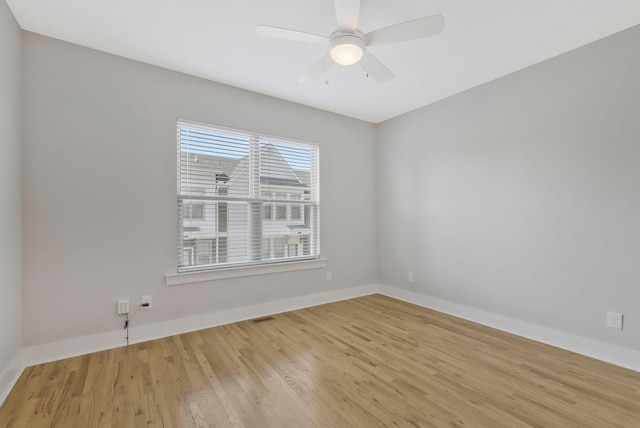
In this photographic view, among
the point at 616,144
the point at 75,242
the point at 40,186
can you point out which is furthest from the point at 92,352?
the point at 616,144

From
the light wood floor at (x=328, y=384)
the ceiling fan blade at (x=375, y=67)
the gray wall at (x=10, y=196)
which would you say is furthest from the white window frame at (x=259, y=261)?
the ceiling fan blade at (x=375, y=67)

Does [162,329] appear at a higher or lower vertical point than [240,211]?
lower

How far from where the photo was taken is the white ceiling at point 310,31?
2.02 m

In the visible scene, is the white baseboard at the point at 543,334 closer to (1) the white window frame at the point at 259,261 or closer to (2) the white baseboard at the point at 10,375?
(1) the white window frame at the point at 259,261

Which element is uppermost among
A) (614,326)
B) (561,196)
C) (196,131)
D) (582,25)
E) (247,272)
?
(582,25)

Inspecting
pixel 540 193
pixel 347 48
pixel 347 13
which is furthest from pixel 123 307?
pixel 540 193

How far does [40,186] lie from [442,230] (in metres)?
4.06

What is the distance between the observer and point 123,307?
262cm

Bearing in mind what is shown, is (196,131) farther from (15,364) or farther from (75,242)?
(15,364)

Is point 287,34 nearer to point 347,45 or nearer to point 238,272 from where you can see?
point 347,45

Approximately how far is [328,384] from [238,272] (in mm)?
1661

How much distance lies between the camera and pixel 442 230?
143 inches

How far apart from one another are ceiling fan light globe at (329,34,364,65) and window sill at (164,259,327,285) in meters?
2.36

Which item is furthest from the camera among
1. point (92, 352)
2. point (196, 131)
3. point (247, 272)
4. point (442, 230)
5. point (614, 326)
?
point (442, 230)
